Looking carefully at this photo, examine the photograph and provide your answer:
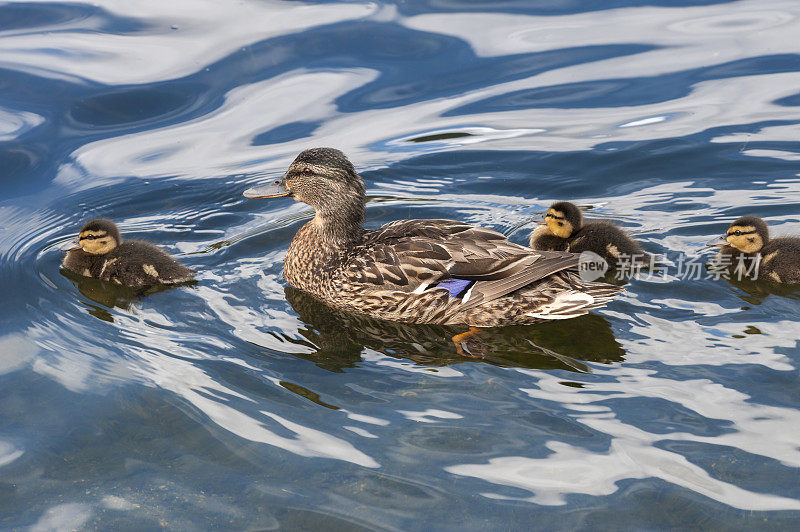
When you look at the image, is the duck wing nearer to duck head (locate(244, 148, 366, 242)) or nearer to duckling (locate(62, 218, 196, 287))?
duck head (locate(244, 148, 366, 242))

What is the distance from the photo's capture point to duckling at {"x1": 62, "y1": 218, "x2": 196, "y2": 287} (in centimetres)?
526

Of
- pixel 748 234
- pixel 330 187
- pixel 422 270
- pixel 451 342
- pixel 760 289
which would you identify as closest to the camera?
pixel 451 342

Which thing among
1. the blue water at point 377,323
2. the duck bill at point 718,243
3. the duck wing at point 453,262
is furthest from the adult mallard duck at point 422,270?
the duck bill at point 718,243

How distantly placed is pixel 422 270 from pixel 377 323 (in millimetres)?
425

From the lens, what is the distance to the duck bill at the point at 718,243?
528 centimetres

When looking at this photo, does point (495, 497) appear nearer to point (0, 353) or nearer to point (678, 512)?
point (678, 512)

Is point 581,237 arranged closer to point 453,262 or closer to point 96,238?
point 453,262

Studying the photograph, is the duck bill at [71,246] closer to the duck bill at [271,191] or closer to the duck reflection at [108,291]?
the duck reflection at [108,291]

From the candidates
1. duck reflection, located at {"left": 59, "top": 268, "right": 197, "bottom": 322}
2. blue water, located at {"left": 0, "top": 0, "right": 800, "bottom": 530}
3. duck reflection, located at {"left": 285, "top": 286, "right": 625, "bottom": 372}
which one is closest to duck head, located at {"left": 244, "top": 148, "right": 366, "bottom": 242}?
blue water, located at {"left": 0, "top": 0, "right": 800, "bottom": 530}

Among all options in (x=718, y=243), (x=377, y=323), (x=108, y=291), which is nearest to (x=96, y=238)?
(x=108, y=291)

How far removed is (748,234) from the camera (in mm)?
5129

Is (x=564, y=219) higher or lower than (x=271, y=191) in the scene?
lower

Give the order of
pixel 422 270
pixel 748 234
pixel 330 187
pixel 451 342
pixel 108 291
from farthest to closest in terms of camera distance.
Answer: pixel 330 187, pixel 108 291, pixel 748 234, pixel 422 270, pixel 451 342

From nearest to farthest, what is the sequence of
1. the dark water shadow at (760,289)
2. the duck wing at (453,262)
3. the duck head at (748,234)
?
the duck wing at (453,262) → the dark water shadow at (760,289) → the duck head at (748,234)
